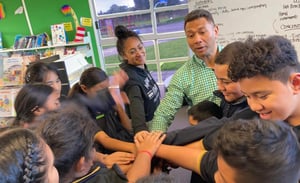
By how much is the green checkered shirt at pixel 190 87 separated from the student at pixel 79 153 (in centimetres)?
53

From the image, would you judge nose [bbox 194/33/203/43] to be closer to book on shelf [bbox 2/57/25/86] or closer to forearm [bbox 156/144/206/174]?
forearm [bbox 156/144/206/174]

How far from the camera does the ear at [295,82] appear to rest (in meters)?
0.84

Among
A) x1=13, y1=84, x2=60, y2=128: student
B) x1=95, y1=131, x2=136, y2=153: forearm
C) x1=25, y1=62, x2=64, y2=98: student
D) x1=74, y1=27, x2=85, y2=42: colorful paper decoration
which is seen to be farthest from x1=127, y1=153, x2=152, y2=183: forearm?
x1=74, y1=27, x2=85, y2=42: colorful paper decoration

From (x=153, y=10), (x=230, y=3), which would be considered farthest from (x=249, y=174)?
(x=153, y=10)

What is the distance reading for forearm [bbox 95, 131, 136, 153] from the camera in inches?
42.8

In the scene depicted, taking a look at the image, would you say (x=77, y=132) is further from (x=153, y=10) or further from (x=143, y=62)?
(x=153, y=10)

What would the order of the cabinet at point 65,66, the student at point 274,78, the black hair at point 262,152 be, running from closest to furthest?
the black hair at point 262,152 → the student at point 274,78 → the cabinet at point 65,66

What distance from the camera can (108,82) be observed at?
1.94m

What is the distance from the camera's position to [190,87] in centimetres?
156

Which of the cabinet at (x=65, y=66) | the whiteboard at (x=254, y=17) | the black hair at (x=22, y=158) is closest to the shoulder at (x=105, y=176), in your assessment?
the black hair at (x=22, y=158)

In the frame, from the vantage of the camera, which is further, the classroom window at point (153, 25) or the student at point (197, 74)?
the classroom window at point (153, 25)

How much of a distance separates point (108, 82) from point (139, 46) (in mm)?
350

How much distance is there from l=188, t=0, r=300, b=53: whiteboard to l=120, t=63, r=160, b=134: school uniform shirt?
52.5 inches

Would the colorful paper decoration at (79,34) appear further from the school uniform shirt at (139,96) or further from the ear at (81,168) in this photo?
the ear at (81,168)
